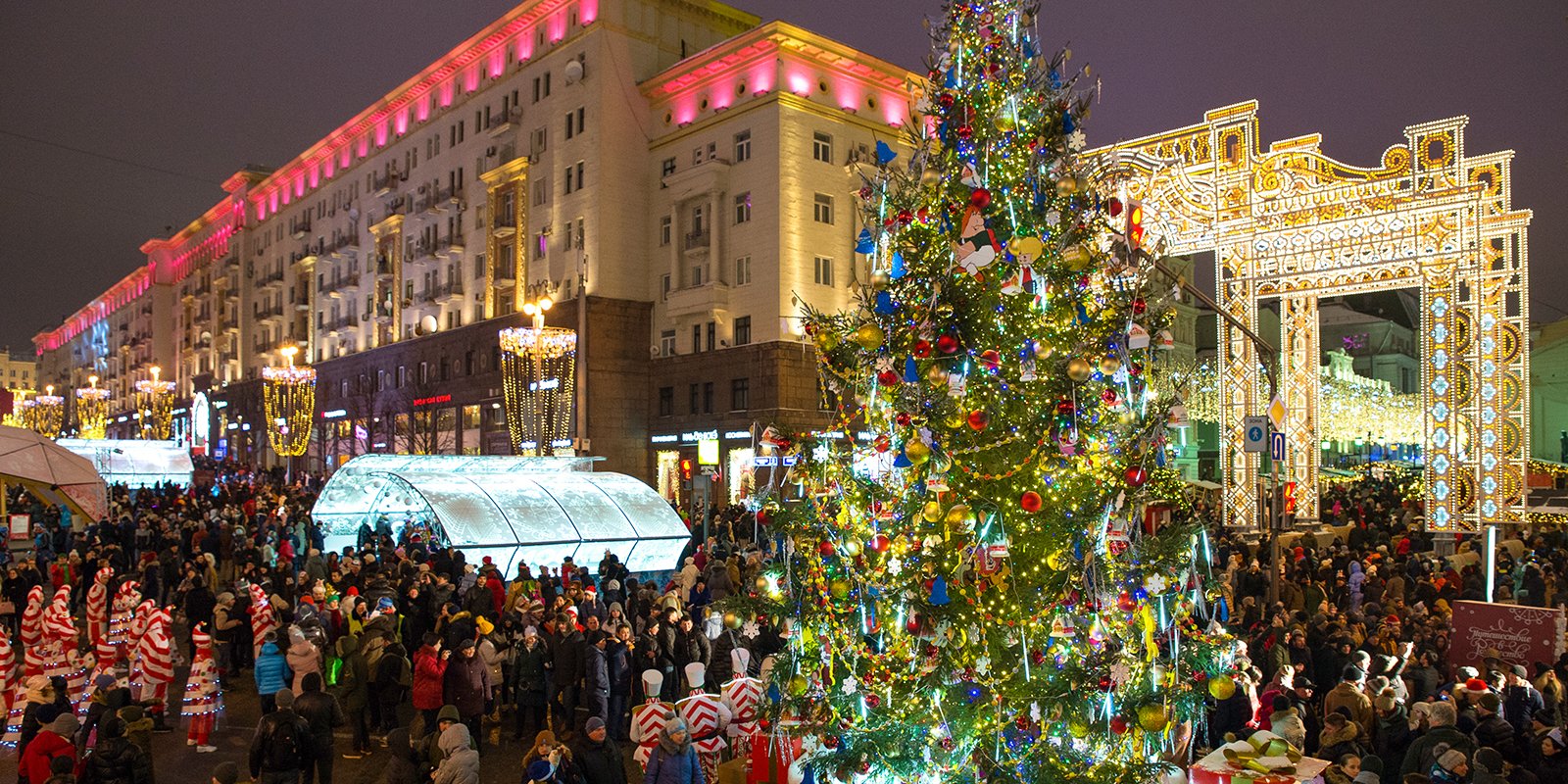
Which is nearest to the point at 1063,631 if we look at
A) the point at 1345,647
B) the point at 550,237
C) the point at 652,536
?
the point at 1345,647

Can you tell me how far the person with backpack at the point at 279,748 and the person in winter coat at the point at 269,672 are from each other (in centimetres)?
304

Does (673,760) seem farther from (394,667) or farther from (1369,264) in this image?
(1369,264)

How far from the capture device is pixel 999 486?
22.5 feet

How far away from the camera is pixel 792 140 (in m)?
38.0

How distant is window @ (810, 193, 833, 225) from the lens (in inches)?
1533

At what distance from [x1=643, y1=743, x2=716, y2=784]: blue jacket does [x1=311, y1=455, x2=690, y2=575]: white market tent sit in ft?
44.5

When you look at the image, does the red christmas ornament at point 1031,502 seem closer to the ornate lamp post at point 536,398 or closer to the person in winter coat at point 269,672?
the person in winter coat at point 269,672

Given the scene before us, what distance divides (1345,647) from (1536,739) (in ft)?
11.7

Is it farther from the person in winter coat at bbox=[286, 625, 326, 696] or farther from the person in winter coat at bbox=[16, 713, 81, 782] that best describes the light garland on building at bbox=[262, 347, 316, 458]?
the person in winter coat at bbox=[16, 713, 81, 782]

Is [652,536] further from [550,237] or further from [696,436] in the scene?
[550,237]

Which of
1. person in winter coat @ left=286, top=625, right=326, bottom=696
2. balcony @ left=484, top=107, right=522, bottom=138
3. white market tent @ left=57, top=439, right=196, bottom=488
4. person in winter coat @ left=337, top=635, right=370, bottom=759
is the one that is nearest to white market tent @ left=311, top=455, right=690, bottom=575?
person in winter coat @ left=337, top=635, right=370, bottom=759

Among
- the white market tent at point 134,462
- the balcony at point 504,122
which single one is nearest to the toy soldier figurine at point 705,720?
the balcony at point 504,122

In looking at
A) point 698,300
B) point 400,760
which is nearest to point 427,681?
point 400,760

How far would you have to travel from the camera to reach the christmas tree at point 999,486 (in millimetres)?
6715
